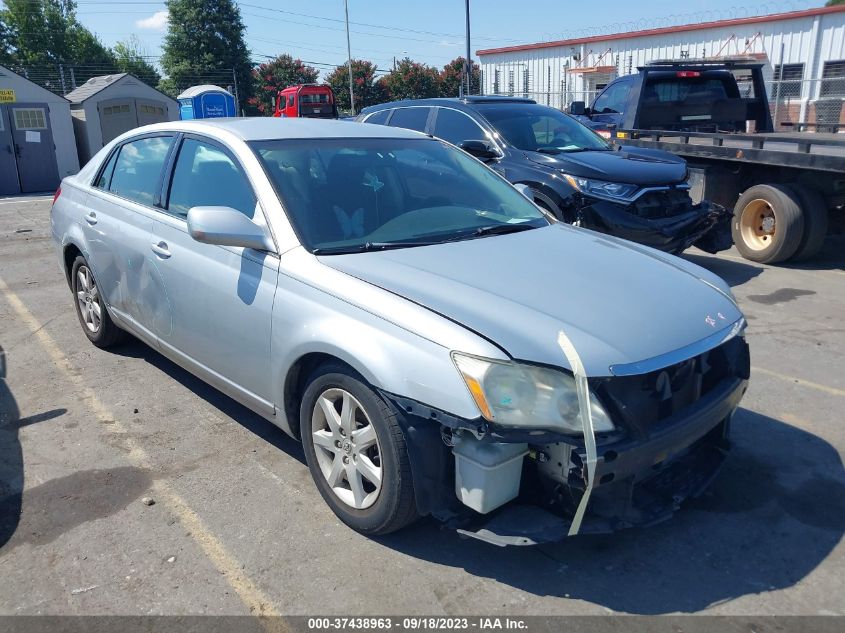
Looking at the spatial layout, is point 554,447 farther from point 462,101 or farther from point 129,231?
point 462,101

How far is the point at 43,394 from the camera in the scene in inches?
185

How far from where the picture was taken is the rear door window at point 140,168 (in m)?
4.41

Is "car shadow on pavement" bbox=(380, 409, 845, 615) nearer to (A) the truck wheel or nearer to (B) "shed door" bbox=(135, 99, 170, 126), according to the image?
(A) the truck wheel

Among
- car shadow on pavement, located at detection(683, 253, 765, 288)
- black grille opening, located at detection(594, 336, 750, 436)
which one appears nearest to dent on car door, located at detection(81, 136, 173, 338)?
black grille opening, located at detection(594, 336, 750, 436)

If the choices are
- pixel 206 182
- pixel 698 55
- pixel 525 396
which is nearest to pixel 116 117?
pixel 206 182

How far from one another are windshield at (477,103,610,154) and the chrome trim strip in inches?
186

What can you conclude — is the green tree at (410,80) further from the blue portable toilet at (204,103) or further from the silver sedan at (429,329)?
the silver sedan at (429,329)

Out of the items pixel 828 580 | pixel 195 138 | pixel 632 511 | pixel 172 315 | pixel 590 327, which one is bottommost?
pixel 828 580

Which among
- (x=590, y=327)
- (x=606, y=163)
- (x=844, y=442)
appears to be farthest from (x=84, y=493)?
(x=606, y=163)

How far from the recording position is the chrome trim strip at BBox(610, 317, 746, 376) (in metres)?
2.58

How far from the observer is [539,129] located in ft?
25.6

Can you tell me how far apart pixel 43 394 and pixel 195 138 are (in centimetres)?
204

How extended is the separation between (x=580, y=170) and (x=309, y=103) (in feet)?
77.6

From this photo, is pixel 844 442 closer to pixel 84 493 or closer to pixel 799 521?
pixel 799 521
